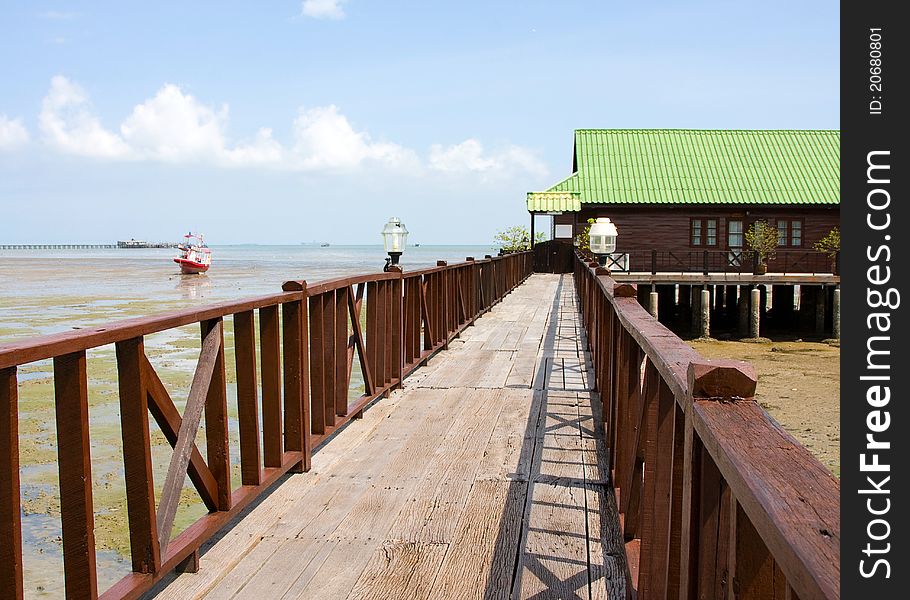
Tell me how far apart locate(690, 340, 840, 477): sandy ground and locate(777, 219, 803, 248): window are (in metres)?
7.16

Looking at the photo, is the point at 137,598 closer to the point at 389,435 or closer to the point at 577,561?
the point at 577,561

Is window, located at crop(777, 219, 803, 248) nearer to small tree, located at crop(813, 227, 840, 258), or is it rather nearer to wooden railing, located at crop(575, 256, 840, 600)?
small tree, located at crop(813, 227, 840, 258)

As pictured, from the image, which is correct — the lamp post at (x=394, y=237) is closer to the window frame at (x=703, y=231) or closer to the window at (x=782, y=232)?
the window frame at (x=703, y=231)

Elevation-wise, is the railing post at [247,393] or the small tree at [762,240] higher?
the small tree at [762,240]

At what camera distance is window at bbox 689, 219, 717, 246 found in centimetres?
3038

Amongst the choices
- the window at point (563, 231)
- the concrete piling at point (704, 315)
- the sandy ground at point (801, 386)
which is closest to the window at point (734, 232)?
the window at point (563, 231)

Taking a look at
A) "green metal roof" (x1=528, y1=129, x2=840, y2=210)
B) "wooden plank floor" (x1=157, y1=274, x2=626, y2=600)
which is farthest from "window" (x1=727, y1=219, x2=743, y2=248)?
"wooden plank floor" (x1=157, y1=274, x2=626, y2=600)

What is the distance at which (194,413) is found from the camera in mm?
3080

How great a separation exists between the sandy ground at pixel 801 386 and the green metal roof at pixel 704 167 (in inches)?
314

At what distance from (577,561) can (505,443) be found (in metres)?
1.93

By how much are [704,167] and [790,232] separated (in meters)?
4.08

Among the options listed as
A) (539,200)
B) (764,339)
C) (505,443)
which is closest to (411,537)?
(505,443)

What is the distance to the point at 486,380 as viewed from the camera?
7645mm

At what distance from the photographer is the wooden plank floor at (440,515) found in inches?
125
